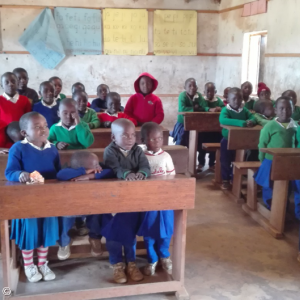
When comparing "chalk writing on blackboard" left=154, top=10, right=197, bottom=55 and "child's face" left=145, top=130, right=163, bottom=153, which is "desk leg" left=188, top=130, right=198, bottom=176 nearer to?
"child's face" left=145, top=130, right=163, bottom=153

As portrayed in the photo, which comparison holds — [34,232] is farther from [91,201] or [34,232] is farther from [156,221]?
[156,221]

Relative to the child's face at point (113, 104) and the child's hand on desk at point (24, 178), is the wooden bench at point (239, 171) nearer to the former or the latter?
the child's face at point (113, 104)

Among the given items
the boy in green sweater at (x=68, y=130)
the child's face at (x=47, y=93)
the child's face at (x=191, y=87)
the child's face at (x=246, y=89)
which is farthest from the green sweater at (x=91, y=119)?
the child's face at (x=246, y=89)

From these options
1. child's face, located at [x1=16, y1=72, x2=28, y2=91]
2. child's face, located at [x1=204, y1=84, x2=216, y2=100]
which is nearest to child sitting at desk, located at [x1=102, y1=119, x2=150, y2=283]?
child's face, located at [x1=16, y1=72, x2=28, y2=91]

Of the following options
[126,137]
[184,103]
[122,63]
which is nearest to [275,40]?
[184,103]

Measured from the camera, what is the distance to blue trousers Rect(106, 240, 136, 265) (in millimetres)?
2346

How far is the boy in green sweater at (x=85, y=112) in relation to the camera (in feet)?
12.0

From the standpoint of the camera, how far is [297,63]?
17.3 ft

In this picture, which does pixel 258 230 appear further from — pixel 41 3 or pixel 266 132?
pixel 41 3

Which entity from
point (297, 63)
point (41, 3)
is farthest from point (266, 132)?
point (41, 3)

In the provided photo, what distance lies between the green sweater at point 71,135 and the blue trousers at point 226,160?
6.69ft

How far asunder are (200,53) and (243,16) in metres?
1.62

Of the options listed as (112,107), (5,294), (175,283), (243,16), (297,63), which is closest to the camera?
(5,294)

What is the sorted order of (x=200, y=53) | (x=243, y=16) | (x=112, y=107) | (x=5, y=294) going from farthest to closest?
1. (x=200, y=53)
2. (x=243, y=16)
3. (x=112, y=107)
4. (x=5, y=294)
